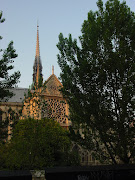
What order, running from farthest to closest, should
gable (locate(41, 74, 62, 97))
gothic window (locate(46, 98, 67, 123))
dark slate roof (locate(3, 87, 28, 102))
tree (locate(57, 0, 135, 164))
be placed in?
dark slate roof (locate(3, 87, 28, 102)), gable (locate(41, 74, 62, 97)), gothic window (locate(46, 98, 67, 123)), tree (locate(57, 0, 135, 164))

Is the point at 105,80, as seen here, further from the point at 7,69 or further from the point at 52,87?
the point at 52,87

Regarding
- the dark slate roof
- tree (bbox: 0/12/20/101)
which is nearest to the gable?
the dark slate roof

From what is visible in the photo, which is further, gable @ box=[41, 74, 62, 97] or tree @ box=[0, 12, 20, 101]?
gable @ box=[41, 74, 62, 97]

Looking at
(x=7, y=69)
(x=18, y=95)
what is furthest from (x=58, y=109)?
(x=7, y=69)

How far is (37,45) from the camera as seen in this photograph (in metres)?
51.2

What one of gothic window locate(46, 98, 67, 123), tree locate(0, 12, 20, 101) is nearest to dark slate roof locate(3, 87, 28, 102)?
gothic window locate(46, 98, 67, 123)

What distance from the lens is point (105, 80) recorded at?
494 inches

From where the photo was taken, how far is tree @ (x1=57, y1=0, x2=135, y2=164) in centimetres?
1148

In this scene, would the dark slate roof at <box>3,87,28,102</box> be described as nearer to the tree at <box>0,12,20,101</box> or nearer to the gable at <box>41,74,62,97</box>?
the gable at <box>41,74,62,97</box>

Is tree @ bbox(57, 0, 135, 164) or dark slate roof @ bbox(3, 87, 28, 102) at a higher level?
dark slate roof @ bbox(3, 87, 28, 102)

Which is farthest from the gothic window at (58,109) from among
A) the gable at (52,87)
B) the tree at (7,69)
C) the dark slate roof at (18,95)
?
the tree at (7,69)

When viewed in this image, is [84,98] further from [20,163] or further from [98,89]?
[20,163]

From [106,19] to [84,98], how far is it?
4.91 metres

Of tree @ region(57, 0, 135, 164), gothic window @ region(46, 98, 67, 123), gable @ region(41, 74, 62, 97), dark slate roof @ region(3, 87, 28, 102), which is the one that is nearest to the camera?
tree @ region(57, 0, 135, 164)
